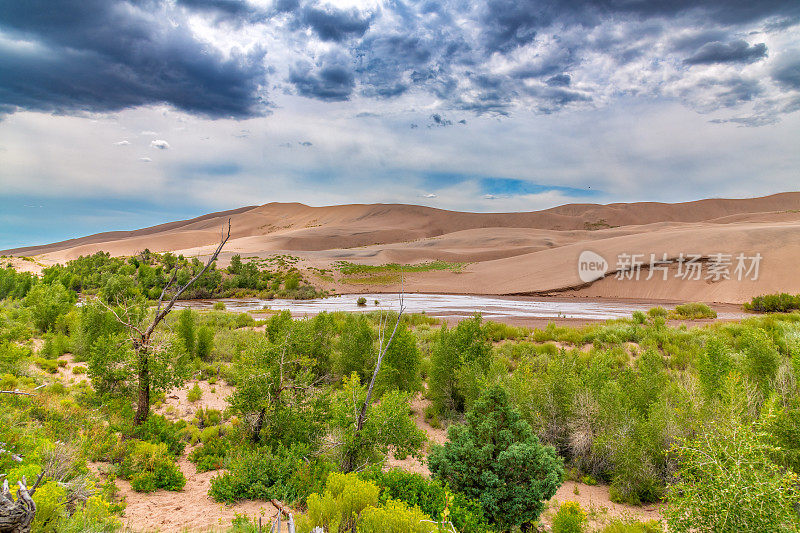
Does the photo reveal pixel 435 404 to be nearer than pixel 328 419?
No

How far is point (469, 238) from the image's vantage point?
8156 centimetres

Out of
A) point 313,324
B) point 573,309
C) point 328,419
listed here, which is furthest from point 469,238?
point 328,419

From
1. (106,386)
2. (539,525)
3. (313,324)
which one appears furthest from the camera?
(313,324)

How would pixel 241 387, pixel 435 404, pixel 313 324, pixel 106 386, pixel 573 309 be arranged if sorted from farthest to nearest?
pixel 573 309 < pixel 313 324 < pixel 435 404 < pixel 106 386 < pixel 241 387

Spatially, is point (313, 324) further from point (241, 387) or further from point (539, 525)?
point (539, 525)

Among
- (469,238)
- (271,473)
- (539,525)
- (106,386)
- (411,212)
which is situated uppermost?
(411,212)

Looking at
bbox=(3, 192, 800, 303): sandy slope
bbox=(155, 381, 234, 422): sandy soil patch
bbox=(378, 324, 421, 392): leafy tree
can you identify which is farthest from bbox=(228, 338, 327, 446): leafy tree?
bbox=(3, 192, 800, 303): sandy slope

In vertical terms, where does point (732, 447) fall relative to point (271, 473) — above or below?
above

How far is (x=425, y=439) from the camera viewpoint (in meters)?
6.96

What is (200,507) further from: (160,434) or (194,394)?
(194,394)

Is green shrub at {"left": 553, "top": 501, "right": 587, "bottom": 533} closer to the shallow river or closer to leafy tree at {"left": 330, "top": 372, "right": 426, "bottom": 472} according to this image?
leafy tree at {"left": 330, "top": 372, "right": 426, "bottom": 472}

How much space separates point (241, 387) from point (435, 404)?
5374 mm

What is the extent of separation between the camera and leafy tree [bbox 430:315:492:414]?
1069 cm

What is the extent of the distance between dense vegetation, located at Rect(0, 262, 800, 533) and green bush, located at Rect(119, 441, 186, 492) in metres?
0.03
